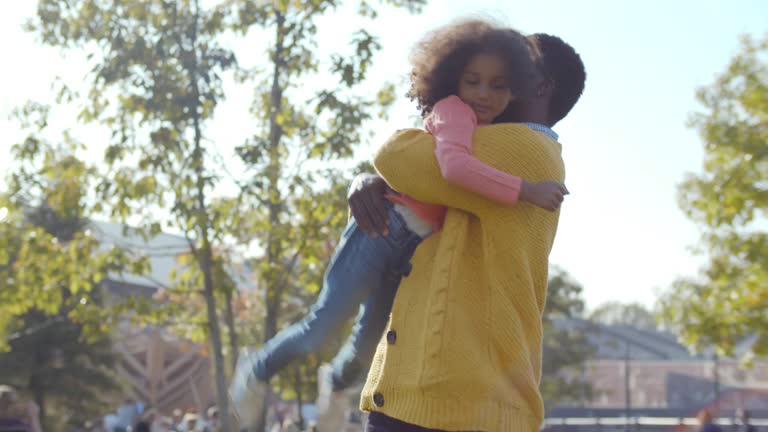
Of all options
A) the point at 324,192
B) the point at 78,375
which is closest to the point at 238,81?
the point at 324,192

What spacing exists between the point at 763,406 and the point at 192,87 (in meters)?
85.4

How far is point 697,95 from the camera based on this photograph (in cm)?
2075

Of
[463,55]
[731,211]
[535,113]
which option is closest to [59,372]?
[731,211]

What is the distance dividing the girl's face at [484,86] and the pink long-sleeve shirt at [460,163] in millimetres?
42

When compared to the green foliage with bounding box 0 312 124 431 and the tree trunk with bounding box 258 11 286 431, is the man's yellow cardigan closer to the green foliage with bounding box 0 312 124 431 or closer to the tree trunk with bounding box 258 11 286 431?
the tree trunk with bounding box 258 11 286 431

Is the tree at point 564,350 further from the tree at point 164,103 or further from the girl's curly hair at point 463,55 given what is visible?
the girl's curly hair at point 463,55

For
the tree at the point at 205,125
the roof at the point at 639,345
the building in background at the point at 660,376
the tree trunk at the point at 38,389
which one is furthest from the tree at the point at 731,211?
the roof at the point at 639,345

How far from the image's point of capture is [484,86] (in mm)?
2785

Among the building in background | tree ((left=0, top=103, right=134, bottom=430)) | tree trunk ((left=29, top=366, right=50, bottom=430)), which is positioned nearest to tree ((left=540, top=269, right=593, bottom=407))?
tree trunk ((left=29, top=366, right=50, bottom=430))

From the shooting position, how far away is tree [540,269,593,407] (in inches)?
1806

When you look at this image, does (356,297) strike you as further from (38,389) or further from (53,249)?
(38,389)

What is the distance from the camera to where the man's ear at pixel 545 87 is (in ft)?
9.72

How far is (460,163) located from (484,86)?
259mm

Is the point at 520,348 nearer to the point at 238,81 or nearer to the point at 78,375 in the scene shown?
the point at 238,81
